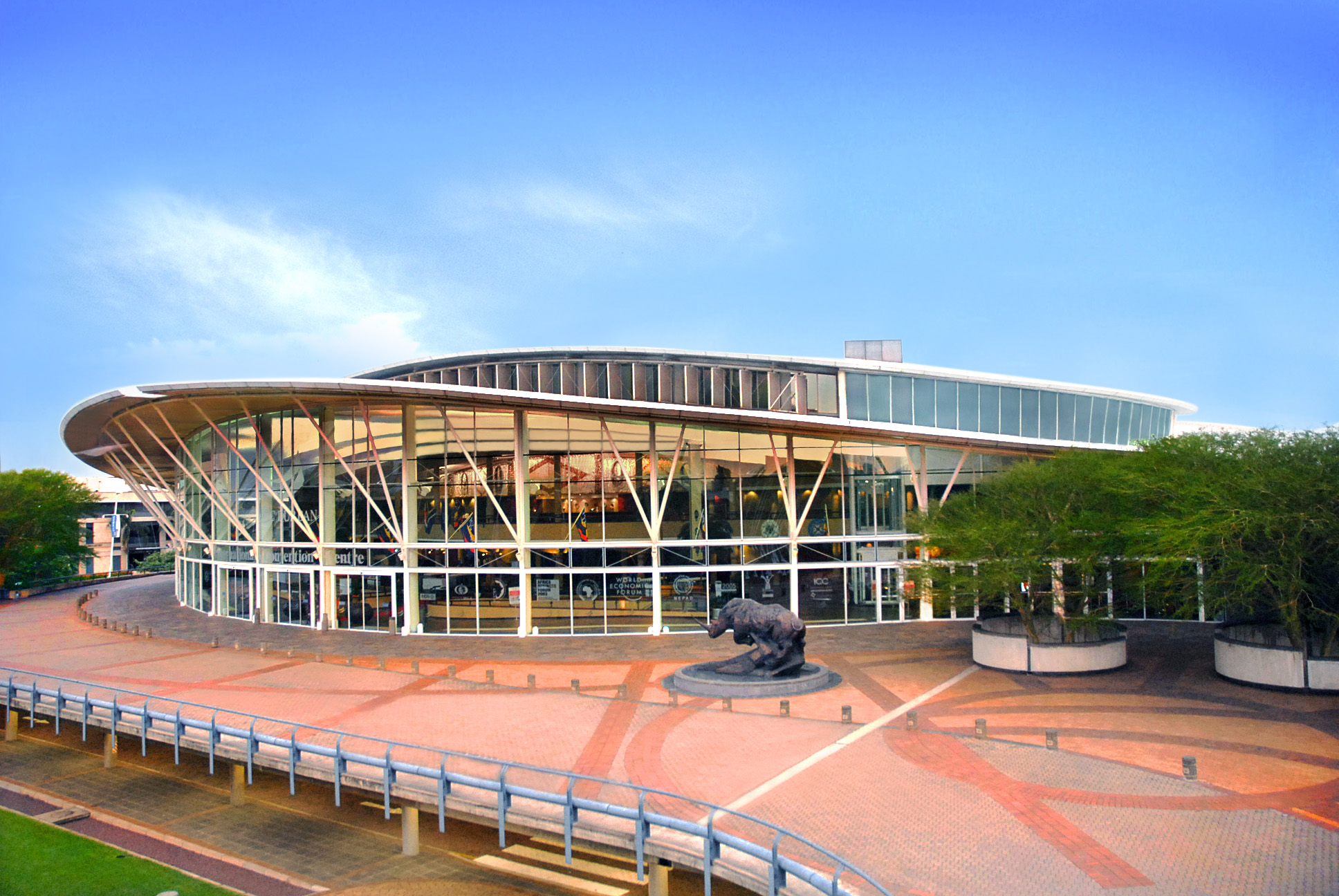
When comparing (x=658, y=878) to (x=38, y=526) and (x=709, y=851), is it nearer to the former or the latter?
(x=709, y=851)

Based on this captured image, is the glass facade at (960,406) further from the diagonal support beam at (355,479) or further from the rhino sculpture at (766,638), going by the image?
the diagonal support beam at (355,479)

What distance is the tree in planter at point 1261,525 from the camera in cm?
2038

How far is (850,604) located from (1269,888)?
24557mm

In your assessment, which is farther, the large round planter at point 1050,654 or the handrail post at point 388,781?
the large round planter at point 1050,654

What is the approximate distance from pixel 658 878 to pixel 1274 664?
1783 centimetres

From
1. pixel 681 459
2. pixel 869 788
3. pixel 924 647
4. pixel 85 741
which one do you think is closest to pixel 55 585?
pixel 85 741

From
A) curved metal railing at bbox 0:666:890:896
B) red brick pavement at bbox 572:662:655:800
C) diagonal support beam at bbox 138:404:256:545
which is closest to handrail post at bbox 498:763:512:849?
curved metal railing at bbox 0:666:890:896

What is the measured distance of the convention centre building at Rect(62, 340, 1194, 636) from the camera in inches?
1331

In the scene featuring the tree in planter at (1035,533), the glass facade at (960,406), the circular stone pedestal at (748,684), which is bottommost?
the circular stone pedestal at (748,684)

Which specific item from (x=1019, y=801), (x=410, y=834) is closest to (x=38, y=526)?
(x=410, y=834)

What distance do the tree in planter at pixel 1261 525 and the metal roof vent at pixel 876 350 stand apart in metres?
23.2

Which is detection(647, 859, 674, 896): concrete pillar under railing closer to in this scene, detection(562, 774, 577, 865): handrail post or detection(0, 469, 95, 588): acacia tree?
detection(562, 774, 577, 865): handrail post

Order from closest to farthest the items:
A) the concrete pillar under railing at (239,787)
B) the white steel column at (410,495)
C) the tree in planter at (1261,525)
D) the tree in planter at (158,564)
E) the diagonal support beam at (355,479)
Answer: the concrete pillar under railing at (239,787), the tree in planter at (1261,525), the diagonal support beam at (355,479), the white steel column at (410,495), the tree in planter at (158,564)

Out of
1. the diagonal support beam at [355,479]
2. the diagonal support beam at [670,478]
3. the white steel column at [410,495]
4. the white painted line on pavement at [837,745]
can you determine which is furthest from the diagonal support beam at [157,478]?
the white painted line on pavement at [837,745]
